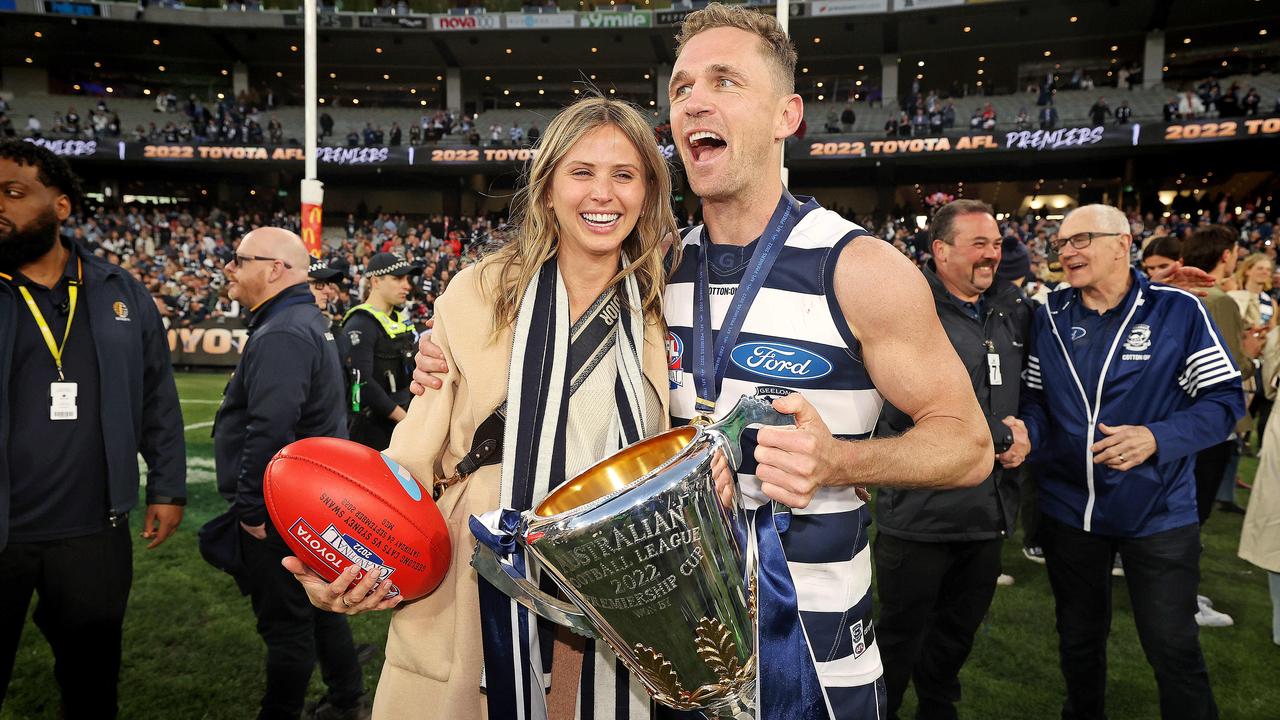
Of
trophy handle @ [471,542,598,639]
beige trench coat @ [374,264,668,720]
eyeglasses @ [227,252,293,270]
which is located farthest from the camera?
eyeglasses @ [227,252,293,270]

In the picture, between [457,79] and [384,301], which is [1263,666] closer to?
[384,301]

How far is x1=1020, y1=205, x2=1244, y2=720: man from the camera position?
270cm

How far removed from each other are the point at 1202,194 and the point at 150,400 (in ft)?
111

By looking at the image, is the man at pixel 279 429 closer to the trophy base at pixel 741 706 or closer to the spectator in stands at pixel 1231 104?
the trophy base at pixel 741 706

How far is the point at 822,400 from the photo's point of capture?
5.76 ft

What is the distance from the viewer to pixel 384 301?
550 cm

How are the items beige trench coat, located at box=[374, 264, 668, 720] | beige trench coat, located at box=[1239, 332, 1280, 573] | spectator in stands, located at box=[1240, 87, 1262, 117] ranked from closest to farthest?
beige trench coat, located at box=[374, 264, 668, 720]
beige trench coat, located at box=[1239, 332, 1280, 573]
spectator in stands, located at box=[1240, 87, 1262, 117]

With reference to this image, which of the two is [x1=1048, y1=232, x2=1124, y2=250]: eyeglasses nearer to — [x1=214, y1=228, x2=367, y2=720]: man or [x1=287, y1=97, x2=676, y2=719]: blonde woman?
[x1=287, y1=97, x2=676, y2=719]: blonde woman

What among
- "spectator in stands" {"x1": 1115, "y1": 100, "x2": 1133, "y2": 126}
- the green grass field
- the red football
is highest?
"spectator in stands" {"x1": 1115, "y1": 100, "x2": 1133, "y2": 126}

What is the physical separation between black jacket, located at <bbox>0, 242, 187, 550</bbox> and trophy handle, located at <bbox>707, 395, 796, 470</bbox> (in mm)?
2365

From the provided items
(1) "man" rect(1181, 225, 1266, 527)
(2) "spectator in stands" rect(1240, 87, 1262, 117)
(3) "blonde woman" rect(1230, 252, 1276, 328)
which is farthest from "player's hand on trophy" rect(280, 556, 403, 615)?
(2) "spectator in stands" rect(1240, 87, 1262, 117)

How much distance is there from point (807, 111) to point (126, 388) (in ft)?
102

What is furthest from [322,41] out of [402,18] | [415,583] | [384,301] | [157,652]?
[415,583]

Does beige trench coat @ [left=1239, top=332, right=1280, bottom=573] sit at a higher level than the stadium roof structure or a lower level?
lower
